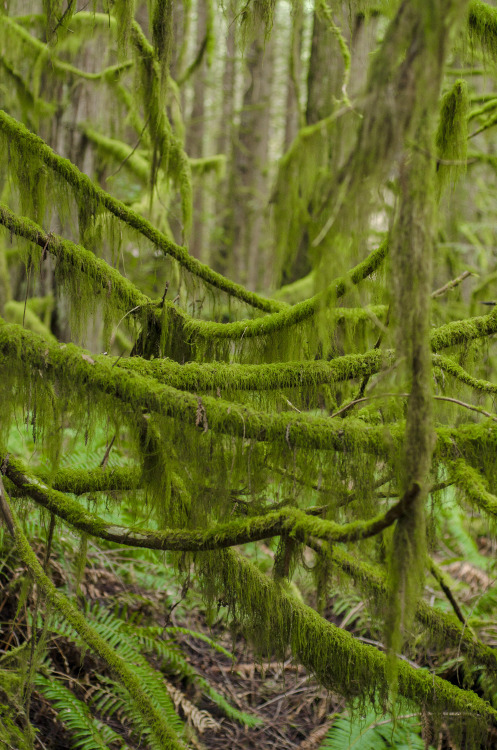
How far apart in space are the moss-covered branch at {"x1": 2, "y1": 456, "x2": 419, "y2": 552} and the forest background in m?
0.01

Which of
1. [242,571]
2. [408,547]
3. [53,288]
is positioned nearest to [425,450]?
[408,547]

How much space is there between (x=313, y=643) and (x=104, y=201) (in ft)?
7.90

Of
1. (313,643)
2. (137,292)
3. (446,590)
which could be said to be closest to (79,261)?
(137,292)

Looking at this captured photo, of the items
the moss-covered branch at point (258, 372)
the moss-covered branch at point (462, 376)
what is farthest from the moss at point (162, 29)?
the moss-covered branch at point (462, 376)

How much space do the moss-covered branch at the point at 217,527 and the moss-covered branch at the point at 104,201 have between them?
4.43 feet

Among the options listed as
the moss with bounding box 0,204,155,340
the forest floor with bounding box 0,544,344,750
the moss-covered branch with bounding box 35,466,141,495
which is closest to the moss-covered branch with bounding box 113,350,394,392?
the moss with bounding box 0,204,155,340

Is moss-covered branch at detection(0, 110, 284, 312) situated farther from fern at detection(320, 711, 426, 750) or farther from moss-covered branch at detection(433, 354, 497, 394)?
fern at detection(320, 711, 426, 750)

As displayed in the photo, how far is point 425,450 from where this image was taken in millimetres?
1479

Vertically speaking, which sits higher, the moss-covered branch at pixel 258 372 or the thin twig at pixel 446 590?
the moss-covered branch at pixel 258 372

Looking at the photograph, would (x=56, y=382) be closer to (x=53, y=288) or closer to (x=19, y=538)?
(x=19, y=538)

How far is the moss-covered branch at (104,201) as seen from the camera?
107 inches

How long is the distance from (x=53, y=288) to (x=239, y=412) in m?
5.19

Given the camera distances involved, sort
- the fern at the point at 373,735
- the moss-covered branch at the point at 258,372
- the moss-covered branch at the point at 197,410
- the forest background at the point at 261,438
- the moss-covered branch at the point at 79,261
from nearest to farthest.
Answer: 1. the forest background at the point at 261,438
2. the moss-covered branch at the point at 197,410
3. the moss-covered branch at the point at 258,372
4. the moss-covered branch at the point at 79,261
5. the fern at the point at 373,735

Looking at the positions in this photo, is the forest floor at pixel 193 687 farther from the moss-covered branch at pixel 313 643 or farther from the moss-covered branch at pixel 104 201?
the moss-covered branch at pixel 104 201
